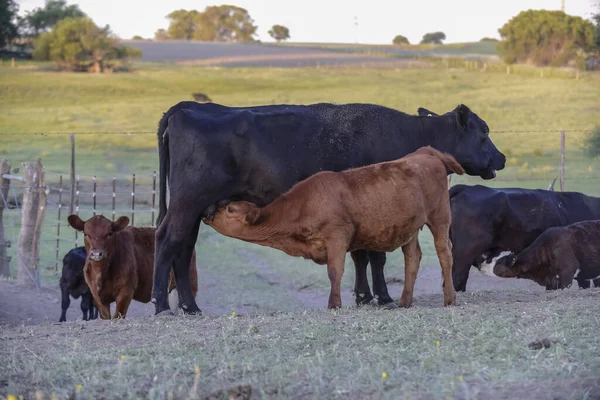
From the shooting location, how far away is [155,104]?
44531 mm

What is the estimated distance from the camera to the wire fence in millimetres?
20266

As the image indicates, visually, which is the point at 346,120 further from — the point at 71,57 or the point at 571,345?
the point at 71,57

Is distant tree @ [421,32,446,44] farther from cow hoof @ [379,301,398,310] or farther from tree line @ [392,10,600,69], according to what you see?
cow hoof @ [379,301,398,310]

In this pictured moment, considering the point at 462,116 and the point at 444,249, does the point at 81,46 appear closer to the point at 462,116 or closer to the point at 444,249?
the point at 462,116

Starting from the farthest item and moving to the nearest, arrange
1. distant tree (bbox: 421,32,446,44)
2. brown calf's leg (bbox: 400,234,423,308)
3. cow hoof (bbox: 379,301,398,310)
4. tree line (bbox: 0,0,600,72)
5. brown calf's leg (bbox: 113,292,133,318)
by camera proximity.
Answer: distant tree (bbox: 421,32,446,44)
tree line (bbox: 0,0,600,72)
brown calf's leg (bbox: 113,292,133,318)
cow hoof (bbox: 379,301,398,310)
brown calf's leg (bbox: 400,234,423,308)

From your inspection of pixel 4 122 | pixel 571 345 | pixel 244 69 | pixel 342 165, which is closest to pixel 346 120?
pixel 342 165

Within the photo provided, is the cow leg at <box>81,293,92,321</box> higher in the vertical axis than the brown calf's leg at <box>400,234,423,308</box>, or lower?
lower

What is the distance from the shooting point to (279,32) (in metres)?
89.8

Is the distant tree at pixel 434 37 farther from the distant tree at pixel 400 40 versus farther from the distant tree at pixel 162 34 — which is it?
the distant tree at pixel 162 34

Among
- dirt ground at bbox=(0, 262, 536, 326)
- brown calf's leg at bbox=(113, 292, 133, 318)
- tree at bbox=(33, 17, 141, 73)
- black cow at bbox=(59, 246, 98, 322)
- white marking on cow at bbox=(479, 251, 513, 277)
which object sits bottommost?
dirt ground at bbox=(0, 262, 536, 326)

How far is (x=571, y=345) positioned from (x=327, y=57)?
5620cm

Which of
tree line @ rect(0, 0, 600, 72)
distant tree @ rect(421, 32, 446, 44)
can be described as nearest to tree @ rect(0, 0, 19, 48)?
tree line @ rect(0, 0, 600, 72)

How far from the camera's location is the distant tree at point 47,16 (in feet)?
141

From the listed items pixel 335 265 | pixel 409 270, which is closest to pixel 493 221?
pixel 409 270
